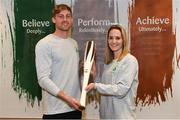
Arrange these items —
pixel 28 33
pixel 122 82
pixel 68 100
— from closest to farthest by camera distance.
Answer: pixel 122 82, pixel 68 100, pixel 28 33

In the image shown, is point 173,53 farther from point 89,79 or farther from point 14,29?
point 14,29

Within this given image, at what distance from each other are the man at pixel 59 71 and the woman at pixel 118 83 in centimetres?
20

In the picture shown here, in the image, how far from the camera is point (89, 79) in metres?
2.23

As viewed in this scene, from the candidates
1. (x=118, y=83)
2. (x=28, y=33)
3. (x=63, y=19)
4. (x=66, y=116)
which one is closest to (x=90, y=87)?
(x=118, y=83)

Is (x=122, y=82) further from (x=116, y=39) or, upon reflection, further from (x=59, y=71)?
(x=59, y=71)

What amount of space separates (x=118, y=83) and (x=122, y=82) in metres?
0.03

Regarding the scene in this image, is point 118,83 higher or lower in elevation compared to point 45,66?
lower

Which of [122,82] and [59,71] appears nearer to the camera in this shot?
[122,82]

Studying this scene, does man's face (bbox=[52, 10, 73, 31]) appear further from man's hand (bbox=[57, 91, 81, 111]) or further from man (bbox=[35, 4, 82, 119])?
man's hand (bbox=[57, 91, 81, 111])

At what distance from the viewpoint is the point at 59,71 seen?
2273mm

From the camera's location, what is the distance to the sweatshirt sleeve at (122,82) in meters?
2.10

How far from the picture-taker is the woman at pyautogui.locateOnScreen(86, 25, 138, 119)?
2109mm

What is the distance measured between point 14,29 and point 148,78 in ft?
4.30

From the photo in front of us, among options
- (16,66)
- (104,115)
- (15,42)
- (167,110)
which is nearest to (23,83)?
(16,66)
